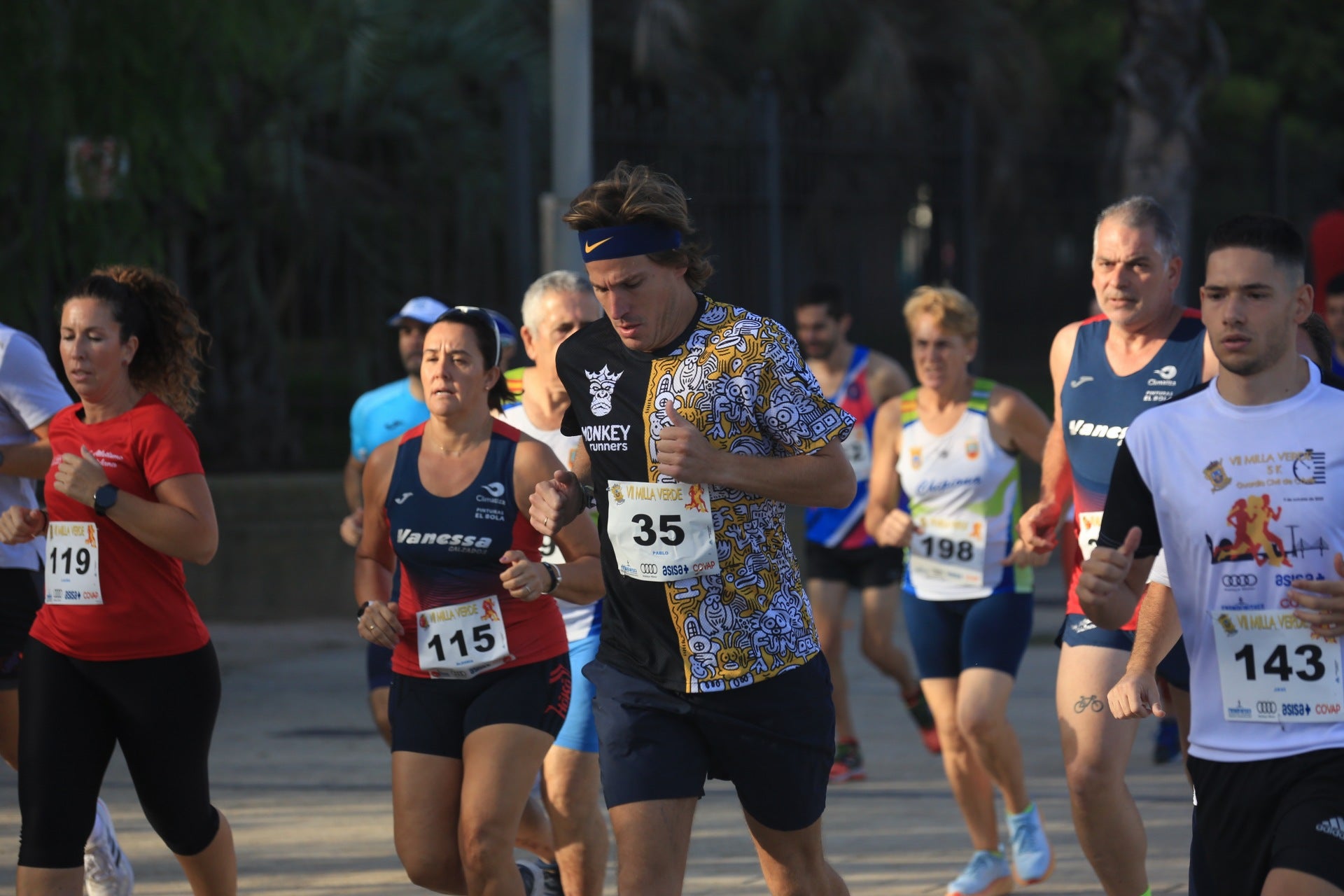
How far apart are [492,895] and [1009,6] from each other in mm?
25425

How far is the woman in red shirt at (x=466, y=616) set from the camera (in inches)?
181

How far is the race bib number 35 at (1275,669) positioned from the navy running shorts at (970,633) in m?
2.68

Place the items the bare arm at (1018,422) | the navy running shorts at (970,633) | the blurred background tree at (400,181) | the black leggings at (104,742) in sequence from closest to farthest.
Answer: the black leggings at (104,742) < the navy running shorts at (970,633) < the bare arm at (1018,422) < the blurred background tree at (400,181)

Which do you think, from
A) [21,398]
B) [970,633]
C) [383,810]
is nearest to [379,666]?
[383,810]

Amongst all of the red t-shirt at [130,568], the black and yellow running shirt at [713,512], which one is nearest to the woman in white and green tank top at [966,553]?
the black and yellow running shirt at [713,512]

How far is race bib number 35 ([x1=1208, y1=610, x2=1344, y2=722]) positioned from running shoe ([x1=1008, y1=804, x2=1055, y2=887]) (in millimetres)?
2554

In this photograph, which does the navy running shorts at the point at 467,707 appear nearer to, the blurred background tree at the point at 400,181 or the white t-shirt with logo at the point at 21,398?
the white t-shirt with logo at the point at 21,398

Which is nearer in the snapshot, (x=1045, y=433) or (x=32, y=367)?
(x=32, y=367)

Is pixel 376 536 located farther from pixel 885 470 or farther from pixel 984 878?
pixel 885 470

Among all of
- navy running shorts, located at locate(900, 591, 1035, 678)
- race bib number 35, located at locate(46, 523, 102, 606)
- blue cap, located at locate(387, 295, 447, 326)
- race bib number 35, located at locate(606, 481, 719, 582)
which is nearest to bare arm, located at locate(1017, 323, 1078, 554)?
navy running shorts, located at locate(900, 591, 1035, 678)

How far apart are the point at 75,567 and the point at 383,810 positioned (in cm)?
260

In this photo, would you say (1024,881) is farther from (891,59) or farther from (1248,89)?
(1248,89)

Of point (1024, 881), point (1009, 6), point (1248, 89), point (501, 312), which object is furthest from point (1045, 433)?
point (1009, 6)

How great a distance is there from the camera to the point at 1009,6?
92.0 feet
